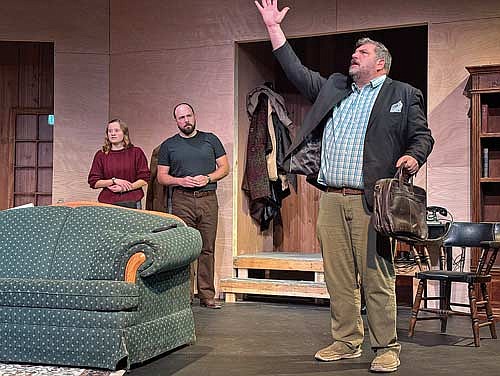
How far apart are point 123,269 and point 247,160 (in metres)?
3.15

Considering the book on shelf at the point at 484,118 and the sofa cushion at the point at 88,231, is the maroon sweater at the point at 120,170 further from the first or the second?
the book on shelf at the point at 484,118

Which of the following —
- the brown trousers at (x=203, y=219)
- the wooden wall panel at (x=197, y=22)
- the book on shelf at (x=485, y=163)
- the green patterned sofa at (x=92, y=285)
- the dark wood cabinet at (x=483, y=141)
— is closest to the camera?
the green patterned sofa at (x=92, y=285)

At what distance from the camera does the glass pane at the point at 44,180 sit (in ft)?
27.6

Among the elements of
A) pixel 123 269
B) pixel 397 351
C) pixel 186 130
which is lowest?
pixel 397 351

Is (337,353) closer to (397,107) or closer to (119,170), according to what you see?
(397,107)

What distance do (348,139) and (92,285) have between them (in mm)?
1450

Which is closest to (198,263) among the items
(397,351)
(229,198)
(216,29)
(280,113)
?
(229,198)

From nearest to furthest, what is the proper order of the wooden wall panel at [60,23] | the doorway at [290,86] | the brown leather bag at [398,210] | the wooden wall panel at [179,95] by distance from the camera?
the brown leather bag at [398,210], the wooden wall panel at [179,95], the doorway at [290,86], the wooden wall panel at [60,23]

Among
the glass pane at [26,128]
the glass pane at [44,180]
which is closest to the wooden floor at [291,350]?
the glass pane at [44,180]

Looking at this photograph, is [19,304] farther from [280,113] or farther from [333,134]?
[280,113]

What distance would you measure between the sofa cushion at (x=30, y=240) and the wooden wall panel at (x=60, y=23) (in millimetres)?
3197

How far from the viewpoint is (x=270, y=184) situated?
22.6ft

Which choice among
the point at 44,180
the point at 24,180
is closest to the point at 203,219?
the point at 44,180

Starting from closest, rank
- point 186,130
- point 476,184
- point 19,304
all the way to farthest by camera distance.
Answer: point 19,304, point 476,184, point 186,130
